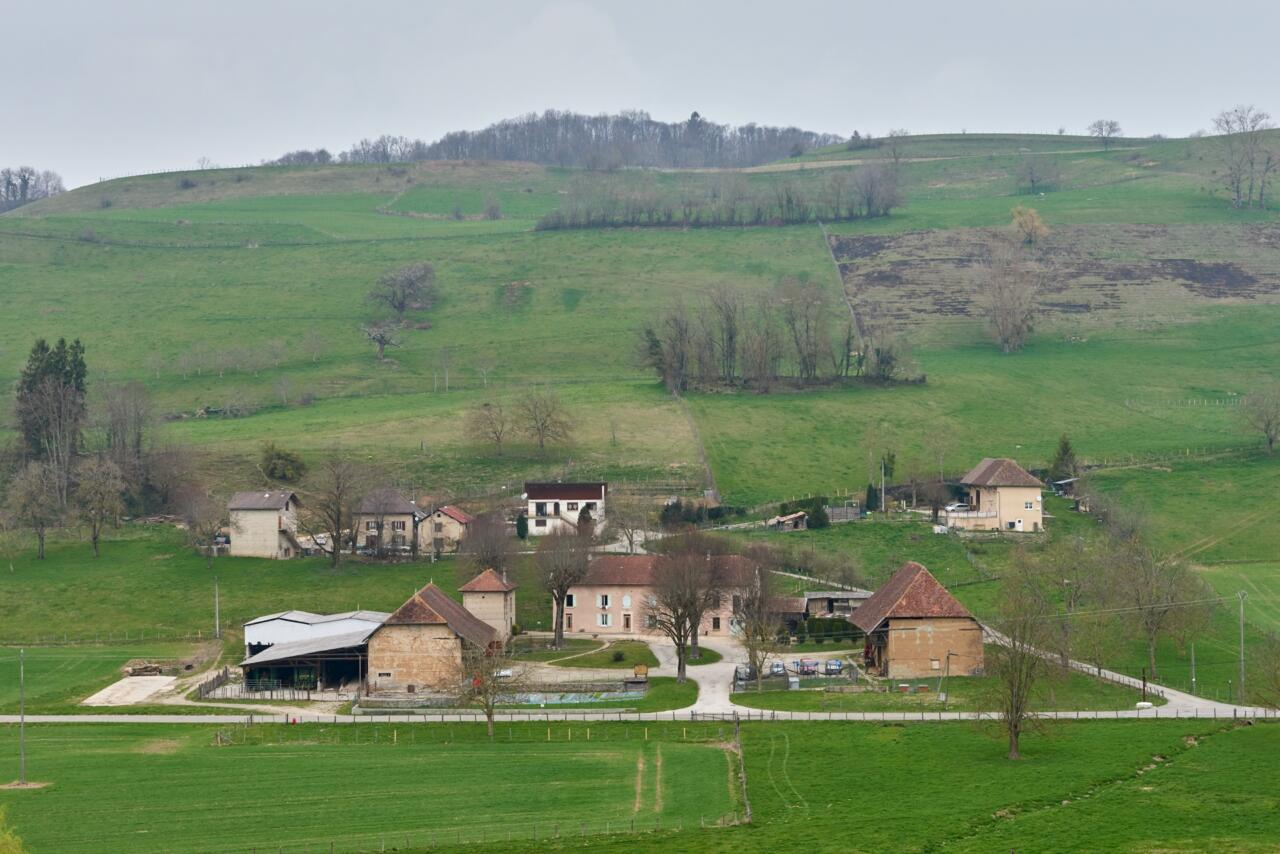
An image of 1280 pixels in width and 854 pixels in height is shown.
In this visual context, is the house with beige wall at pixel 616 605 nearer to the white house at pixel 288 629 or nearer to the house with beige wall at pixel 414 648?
the white house at pixel 288 629

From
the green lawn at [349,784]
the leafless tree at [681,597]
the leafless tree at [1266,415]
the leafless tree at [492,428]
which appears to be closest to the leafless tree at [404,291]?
the leafless tree at [492,428]

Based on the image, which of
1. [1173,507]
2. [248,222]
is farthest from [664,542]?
[248,222]

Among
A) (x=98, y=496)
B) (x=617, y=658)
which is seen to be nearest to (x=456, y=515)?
(x=98, y=496)

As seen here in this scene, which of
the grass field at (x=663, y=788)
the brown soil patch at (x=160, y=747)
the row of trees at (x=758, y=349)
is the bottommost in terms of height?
the brown soil patch at (x=160, y=747)

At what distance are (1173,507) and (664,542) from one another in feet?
105

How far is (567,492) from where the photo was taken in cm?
9956

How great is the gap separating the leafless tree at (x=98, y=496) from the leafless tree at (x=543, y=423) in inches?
1081

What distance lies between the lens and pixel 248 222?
638ft

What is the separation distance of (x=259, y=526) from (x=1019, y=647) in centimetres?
5158

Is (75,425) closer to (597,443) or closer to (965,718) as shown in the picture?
(597,443)

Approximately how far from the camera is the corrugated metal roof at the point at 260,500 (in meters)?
94.9

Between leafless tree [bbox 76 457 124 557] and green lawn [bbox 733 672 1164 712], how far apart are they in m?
45.2

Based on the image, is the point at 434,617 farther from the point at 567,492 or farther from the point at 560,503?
the point at 567,492

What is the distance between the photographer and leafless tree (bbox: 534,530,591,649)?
82750 millimetres
